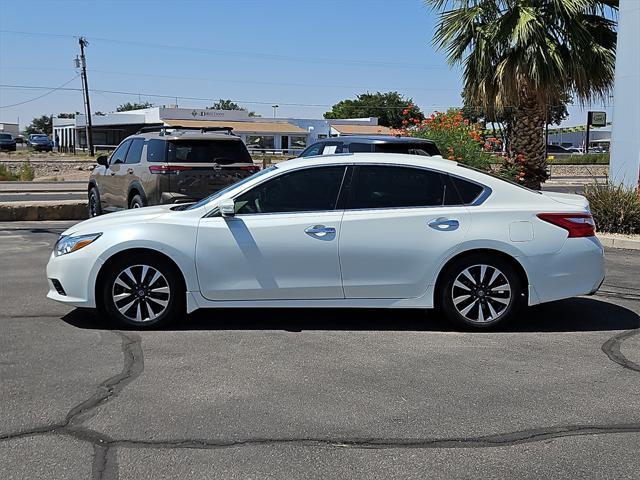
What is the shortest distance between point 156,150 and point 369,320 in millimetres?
6443

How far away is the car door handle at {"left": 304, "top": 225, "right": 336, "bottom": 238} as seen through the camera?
683 cm

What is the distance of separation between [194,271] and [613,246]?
8186 millimetres

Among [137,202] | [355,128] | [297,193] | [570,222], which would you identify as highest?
[355,128]

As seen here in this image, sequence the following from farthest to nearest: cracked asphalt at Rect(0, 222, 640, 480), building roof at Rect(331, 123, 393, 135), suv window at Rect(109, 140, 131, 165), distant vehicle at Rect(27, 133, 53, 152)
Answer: building roof at Rect(331, 123, 393, 135) → distant vehicle at Rect(27, 133, 53, 152) → suv window at Rect(109, 140, 131, 165) → cracked asphalt at Rect(0, 222, 640, 480)

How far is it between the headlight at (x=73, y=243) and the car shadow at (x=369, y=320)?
0.69 m

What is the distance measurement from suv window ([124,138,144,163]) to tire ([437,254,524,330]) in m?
7.66

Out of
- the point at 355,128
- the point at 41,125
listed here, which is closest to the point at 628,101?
the point at 355,128

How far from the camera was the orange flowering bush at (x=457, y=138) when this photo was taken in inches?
589

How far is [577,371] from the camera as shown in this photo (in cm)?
583

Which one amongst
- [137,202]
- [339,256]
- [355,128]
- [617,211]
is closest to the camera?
[339,256]

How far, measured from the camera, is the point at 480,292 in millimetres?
6902

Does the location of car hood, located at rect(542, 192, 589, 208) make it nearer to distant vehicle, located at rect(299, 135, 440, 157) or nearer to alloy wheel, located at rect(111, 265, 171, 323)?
distant vehicle, located at rect(299, 135, 440, 157)

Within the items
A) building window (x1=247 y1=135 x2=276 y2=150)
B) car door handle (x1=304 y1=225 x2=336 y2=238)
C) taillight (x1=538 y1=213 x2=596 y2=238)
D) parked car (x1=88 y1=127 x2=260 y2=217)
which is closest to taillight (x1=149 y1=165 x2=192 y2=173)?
parked car (x1=88 y1=127 x2=260 y2=217)

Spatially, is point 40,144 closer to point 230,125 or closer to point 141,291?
point 230,125
